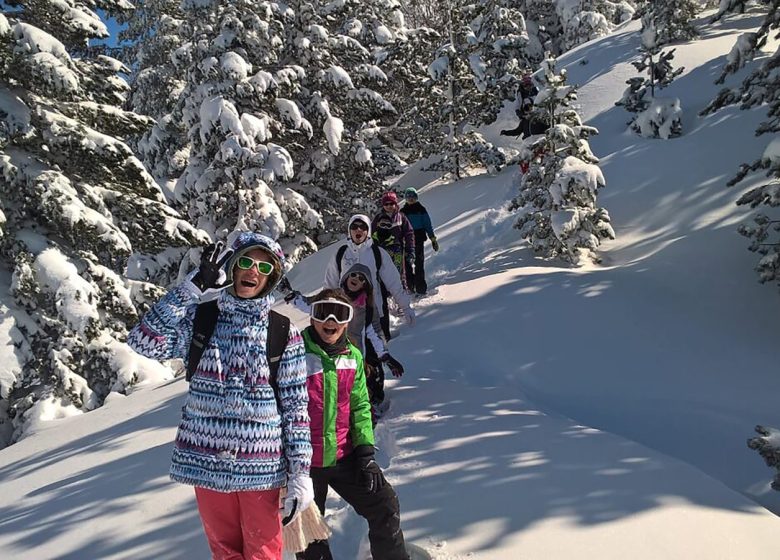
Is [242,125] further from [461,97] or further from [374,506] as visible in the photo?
[374,506]

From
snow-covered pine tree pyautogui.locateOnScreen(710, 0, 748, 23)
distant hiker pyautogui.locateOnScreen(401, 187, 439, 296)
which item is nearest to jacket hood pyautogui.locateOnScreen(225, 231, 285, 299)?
distant hiker pyautogui.locateOnScreen(401, 187, 439, 296)

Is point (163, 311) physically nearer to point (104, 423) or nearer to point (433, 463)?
point (433, 463)

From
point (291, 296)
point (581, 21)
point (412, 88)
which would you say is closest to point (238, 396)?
point (291, 296)

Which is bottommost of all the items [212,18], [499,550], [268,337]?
[499,550]

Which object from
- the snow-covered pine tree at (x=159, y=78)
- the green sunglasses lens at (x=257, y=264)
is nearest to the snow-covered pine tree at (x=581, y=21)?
the snow-covered pine tree at (x=159, y=78)

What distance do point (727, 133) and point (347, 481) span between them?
13.4 metres

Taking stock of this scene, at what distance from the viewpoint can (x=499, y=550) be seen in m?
3.70

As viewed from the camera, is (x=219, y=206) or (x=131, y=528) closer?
(x=131, y=528)

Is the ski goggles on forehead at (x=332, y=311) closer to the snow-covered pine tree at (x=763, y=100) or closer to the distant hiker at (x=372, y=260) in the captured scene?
the distant hiker at (x=372, y=260)

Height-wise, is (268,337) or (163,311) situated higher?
(163,311)

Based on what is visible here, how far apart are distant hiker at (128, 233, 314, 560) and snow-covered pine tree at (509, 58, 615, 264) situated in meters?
8.13

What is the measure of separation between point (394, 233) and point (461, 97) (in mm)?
11355

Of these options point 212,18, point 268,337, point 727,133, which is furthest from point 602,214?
point 212,18

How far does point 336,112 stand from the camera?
19922 mm
